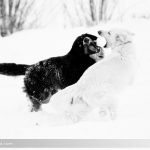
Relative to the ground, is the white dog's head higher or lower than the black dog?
higher

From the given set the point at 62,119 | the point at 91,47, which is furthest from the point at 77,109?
the point at 91,47

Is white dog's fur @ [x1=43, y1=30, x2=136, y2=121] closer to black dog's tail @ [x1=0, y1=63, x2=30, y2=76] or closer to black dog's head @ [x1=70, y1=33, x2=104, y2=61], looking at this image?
black dog's head @ [x1=70, y1=33, x2=104, y2=61]

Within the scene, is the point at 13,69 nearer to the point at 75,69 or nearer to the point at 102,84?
the point at 75,69

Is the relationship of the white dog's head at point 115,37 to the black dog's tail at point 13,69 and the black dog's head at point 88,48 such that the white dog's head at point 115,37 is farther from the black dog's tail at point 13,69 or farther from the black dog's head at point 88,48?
the black dog's tail at point 13,69

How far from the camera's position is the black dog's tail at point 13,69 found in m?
1.87

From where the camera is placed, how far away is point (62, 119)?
6.21 ft

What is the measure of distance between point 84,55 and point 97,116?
0.32 metres

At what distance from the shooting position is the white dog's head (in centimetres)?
182

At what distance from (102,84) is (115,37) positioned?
0.79 ft

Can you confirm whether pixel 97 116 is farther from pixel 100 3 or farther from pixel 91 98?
pixel 100 3

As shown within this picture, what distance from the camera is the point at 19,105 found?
1.88 meters

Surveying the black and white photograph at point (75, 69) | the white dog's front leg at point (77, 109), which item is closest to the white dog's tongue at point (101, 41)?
the black and white photograph at point (75, 69)

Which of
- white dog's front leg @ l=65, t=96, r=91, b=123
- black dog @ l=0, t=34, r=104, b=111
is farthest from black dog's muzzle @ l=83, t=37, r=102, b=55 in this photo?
white dog's front leg @ l=65, t=96, r=91, b=123

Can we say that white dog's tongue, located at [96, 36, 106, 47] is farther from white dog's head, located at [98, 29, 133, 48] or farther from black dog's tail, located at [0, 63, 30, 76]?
black dog's tail, located at [0, 63, 30, 76]
